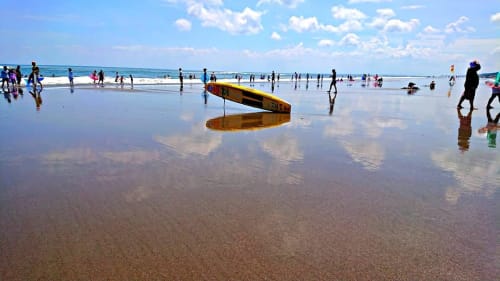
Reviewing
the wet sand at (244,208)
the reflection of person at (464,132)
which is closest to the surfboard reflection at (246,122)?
the wet sand at (244,208)

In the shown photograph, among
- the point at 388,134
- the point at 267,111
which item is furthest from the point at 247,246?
the point at 267,111

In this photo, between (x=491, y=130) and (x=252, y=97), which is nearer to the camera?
(x=491, y=130)

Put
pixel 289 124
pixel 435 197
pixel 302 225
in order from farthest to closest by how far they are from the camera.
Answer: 1. pixel 289 124
2. pixel 435 197
3. pixel 302 225

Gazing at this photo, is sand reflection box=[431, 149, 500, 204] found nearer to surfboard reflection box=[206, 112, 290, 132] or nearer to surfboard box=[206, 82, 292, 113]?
surfboard reflection box=[206, 112, 290, 132]

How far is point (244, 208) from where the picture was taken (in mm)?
3979

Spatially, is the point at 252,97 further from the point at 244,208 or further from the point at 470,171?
the point at 244,208

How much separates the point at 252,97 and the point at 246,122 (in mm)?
3406

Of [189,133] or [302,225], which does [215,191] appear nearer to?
[302,225]

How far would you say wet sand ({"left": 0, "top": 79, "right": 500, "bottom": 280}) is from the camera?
284cm

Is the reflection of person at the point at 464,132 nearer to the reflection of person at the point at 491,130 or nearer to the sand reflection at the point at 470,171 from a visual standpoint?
the reflection of person at the point at 491,130

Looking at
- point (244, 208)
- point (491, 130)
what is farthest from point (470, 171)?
point (491, 130)

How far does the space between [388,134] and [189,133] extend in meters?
5.67

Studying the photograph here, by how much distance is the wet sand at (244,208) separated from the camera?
2.84 metres

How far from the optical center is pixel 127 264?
2.80 m
